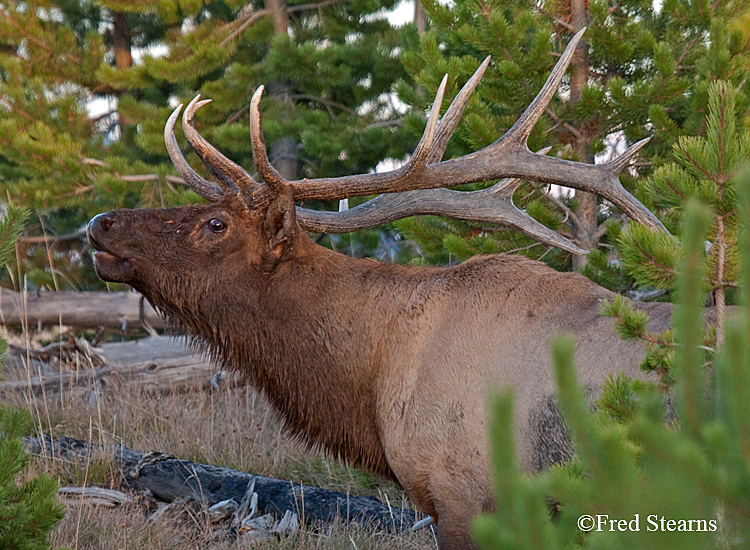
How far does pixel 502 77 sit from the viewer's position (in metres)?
4.83

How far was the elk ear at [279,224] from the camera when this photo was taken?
131 inches

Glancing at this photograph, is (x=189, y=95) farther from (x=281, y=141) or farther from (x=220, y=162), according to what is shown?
(x=220, y=162)

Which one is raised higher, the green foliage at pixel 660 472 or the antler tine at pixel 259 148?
the antler tine at pixel 259 148

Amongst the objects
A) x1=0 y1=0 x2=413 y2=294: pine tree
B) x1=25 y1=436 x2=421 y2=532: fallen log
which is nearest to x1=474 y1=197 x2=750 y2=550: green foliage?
x1=25 y1=436 x2=421 y2=532: fallen log

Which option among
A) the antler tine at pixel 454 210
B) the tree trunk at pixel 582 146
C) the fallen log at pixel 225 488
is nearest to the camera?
the antler tine at pixel 454 210

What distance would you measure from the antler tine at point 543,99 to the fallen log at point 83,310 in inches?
181

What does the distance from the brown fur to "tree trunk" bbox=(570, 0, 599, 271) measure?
1840mm

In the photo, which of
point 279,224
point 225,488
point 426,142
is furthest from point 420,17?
point 225,488

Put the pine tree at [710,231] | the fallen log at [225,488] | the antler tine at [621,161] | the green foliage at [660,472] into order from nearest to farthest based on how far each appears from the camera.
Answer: the green foliage at [660,472] → the pine tree at [710,231] → the antler tine at [621,161] → the fallen log at [225,488]

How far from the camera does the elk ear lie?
131 inches

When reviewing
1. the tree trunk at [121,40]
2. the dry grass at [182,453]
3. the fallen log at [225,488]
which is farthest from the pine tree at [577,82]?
the tree trunk at [121,40]

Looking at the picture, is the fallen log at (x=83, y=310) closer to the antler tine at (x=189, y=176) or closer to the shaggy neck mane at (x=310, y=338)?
the antler tine at (x=189, y=176)

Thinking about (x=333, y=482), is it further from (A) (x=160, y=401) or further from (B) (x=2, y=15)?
(B) (x=2, y=15)

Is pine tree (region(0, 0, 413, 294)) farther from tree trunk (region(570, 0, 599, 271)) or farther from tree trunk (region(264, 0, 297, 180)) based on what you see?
tree trunk (region(570, 0, 599, 271))
